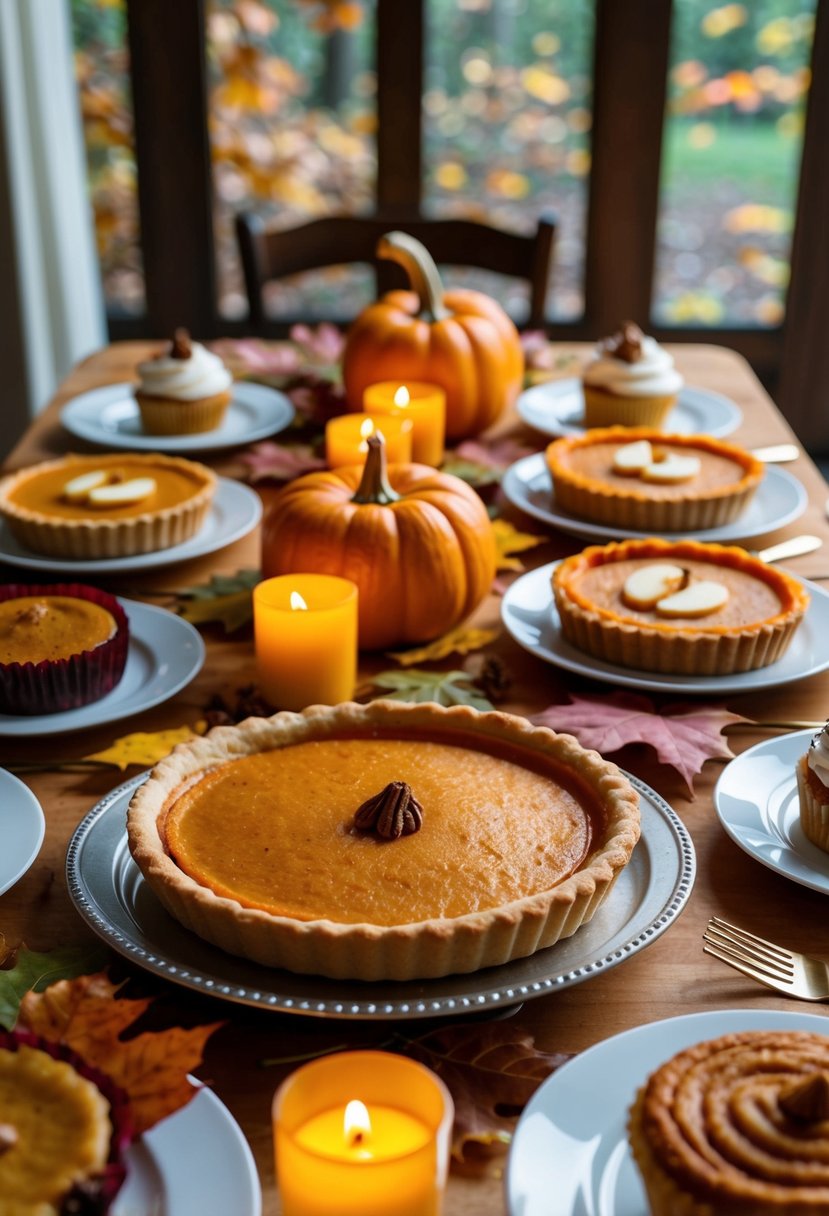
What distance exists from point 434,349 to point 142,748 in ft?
4.10

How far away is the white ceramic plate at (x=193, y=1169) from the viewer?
2.79 feet

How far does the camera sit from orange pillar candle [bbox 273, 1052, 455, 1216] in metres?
0.77

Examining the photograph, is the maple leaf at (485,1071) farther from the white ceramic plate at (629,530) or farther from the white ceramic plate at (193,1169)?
the white ceramic plate at (629,530)

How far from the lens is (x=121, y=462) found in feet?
7.26

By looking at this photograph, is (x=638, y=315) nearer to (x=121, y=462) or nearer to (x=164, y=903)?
(x=121, y=462)

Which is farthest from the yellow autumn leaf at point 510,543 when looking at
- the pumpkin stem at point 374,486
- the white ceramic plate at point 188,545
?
the white ceramic plate at point 188,545

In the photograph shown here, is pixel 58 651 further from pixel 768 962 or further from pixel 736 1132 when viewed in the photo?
pixel 736 1132

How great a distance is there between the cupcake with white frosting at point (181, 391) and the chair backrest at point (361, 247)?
0.98 meters

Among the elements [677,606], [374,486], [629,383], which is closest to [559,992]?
[677,606]

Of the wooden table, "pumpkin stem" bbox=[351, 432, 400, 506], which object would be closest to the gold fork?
the wooden table

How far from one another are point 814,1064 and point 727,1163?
118mm

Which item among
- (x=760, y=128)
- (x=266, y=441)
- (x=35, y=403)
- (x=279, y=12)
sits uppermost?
(x=279, y=12)

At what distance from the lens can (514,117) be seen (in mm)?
5148

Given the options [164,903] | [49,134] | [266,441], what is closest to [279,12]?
[49,134]
